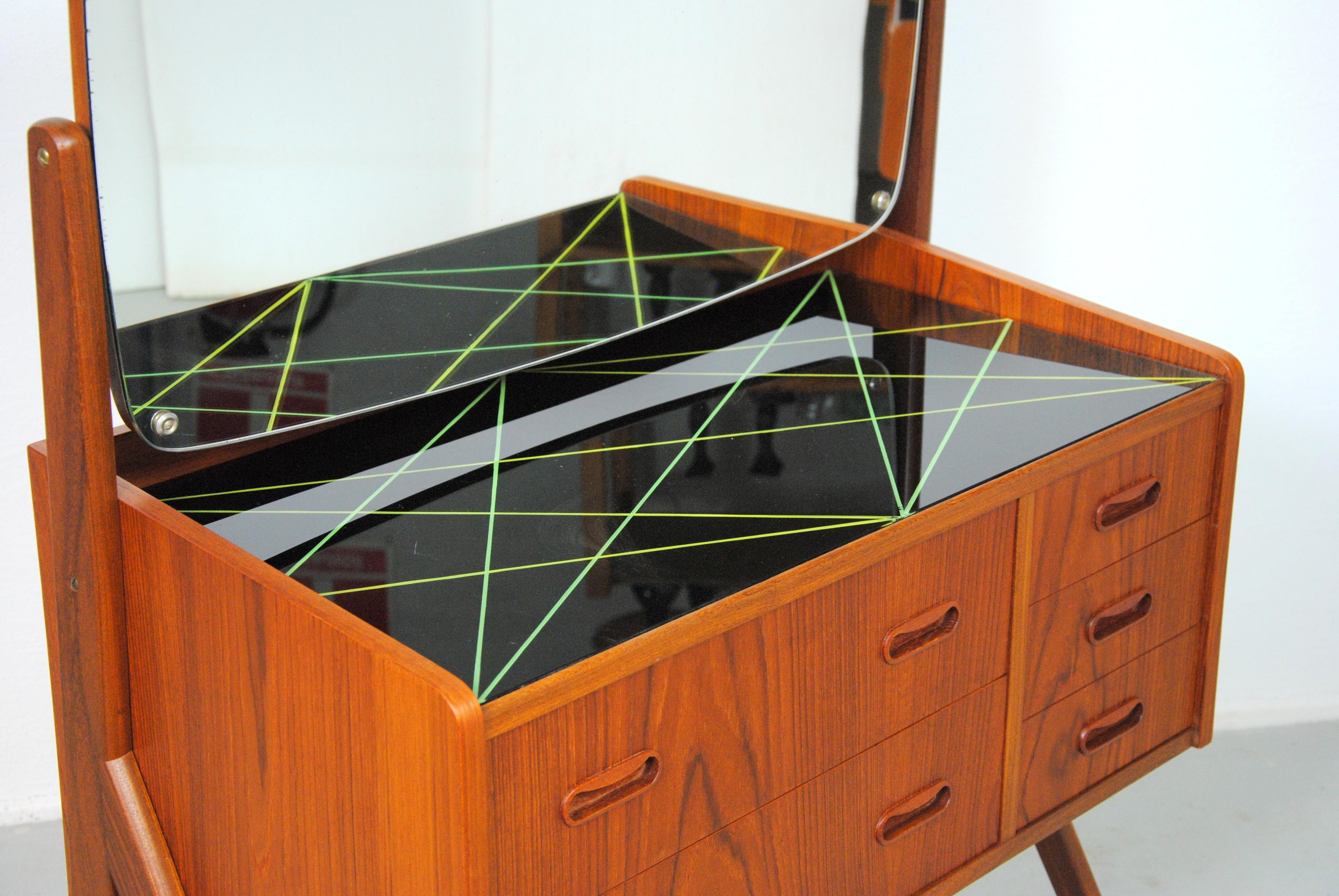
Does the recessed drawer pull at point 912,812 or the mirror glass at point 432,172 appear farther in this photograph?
the recessed drawer pull at point 912,812

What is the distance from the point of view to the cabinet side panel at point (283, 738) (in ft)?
2.63

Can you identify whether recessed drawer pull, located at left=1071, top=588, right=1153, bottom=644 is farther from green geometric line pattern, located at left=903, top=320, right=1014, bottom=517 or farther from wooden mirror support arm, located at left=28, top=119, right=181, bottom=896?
wooden mirror support arm, located at left=28, top=119, right=181, bottom=896

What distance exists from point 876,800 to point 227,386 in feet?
1.99

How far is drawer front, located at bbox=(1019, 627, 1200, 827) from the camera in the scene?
4.14 ft

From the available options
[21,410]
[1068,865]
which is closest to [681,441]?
[1068,865]

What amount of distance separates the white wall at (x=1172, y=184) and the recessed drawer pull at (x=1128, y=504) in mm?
883

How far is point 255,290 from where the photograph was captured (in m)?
1.09

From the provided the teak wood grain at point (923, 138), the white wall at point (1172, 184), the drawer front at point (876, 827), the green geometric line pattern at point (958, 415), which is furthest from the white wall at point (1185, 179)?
the drawer front at point (876, 827)

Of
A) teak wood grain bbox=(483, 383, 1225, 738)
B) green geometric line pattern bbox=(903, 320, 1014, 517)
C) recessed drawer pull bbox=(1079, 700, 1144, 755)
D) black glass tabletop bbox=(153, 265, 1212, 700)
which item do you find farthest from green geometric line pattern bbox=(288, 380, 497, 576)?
recessed drawer pull bbox=(1079, 700, 1144, 755)

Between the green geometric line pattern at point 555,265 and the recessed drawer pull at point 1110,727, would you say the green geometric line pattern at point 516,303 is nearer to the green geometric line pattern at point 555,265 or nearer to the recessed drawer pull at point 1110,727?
the green geometric line pattern at point 555,265

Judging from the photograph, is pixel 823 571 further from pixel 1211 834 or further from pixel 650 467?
pixel 1211 834

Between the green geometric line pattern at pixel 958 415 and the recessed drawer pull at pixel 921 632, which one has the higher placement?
the green geometric line pattern at pixel 958 415

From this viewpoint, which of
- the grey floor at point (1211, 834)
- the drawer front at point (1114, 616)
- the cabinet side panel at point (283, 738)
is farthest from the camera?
the grey floor at point (1211, 834)

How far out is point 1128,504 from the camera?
1261 millimetres
